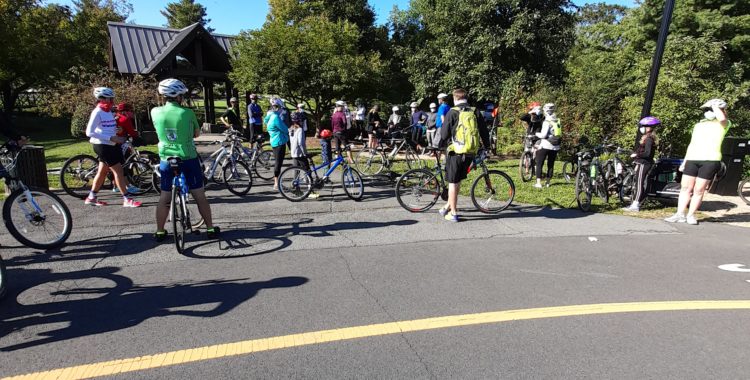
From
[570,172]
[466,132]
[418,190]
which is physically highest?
[466,132]

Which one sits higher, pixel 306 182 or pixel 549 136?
pixel 549 136

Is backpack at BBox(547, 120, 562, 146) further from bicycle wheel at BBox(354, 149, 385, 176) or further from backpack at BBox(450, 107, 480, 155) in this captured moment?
bicycle wheel at BBox(354, 149, 385, 176)

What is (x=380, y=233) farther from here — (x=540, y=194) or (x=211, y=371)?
(x=540, y=194)

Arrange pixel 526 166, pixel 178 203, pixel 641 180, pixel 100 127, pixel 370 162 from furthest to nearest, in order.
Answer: pixel 370 162
pixel 526 166
pixel 641 180
pixel 100 127
pixel 178 203

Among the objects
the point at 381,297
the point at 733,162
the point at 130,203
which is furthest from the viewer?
the point at 733,162

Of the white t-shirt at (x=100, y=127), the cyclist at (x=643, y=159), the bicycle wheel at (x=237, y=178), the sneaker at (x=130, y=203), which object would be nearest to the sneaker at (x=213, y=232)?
the sneaker at (x=130, y=203)

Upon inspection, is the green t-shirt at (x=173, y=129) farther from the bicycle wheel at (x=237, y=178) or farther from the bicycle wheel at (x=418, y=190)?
the bicycle wheel at (x=418, y=190)

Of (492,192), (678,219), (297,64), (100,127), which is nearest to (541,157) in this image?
(492,192)

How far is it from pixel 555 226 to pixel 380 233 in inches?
108

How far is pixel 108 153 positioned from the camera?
6758 mm

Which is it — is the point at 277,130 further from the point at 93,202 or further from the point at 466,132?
the point at 466,132

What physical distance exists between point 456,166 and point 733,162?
6631mm

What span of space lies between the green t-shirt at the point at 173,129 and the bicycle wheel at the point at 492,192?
173 inches

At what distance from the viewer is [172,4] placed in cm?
6103
